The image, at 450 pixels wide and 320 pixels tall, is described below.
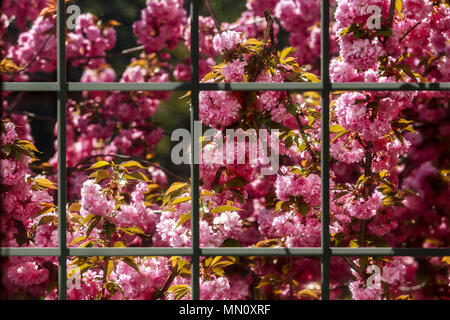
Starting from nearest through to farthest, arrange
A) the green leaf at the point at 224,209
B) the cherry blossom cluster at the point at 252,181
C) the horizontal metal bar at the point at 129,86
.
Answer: the horizontal metal bar at the point at 129,86, the green leaf at the point at 224,209, the cherry blossom cluster at the point at 252,181

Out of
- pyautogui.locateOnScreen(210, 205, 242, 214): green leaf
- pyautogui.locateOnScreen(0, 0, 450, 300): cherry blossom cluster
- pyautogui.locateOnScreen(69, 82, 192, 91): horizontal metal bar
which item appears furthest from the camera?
pyautogui.locateOnScreen(0, 0, 450, 300): cherry blossom cluster

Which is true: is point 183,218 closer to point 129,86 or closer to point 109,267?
point 109,267

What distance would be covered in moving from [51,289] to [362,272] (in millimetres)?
972

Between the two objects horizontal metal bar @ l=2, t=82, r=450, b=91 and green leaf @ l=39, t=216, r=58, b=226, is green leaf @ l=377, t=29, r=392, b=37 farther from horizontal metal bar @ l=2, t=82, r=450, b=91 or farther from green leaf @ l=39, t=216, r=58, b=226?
green leaf @ l=39, t=216, r=58, b=226

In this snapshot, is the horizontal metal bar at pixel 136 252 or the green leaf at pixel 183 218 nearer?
the horizontal metal bar at pixel 136 252

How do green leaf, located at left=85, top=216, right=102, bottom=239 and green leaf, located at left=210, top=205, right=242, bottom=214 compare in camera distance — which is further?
green leaf, located at left=85, top=216, right=102, bottom=239

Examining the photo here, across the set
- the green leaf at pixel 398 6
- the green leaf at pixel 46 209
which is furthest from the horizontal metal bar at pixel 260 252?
the green leaf at pixel 398 6

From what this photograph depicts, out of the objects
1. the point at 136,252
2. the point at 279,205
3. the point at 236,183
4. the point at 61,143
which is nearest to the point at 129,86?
the point at 61,143

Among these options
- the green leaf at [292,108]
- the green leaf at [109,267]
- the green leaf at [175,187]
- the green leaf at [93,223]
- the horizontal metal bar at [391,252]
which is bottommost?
the green leaf at [109,267]

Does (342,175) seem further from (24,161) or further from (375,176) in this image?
(24,161)

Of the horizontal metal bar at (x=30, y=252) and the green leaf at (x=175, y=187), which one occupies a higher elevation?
the green leaf at (x=175, y=187)

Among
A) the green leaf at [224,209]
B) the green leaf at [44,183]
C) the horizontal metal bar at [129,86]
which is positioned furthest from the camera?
the green leaf at [44,183]

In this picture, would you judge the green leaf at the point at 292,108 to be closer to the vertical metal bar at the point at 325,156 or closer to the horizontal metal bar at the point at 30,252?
the vertical metal bar at the point at 325,156

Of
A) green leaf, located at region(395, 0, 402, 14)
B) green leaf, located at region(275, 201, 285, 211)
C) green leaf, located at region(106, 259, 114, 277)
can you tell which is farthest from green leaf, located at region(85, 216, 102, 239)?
green leaf, located at region(395, 0, 402, 14)
